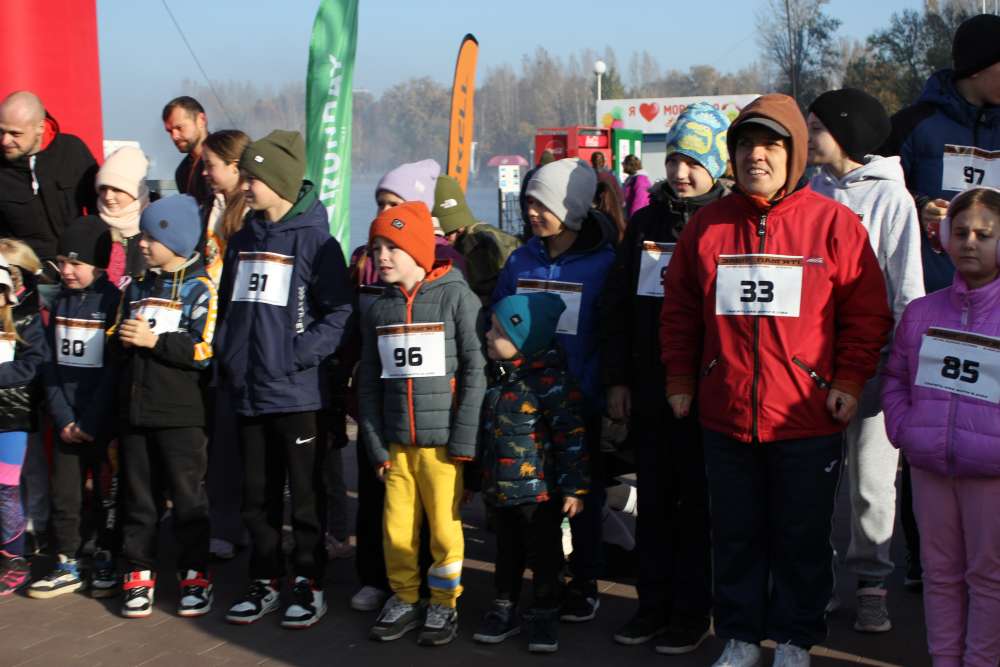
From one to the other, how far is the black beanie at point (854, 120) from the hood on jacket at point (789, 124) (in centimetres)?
47

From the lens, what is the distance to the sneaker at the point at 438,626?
4609mm

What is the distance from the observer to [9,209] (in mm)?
6105

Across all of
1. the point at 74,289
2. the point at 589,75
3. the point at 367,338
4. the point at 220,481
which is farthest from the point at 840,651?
the point at 589,75

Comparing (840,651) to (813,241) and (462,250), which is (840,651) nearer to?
(813,241)

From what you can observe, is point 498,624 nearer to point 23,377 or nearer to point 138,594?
point 138,594

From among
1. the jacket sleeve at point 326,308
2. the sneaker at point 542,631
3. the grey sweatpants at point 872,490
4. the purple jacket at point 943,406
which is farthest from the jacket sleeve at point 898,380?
the jacket sleeve at point 326,308

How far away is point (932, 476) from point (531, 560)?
1606mm

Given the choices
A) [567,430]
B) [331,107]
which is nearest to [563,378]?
[567,430]

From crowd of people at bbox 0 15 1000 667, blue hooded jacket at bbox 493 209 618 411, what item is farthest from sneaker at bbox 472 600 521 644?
blue hooded jacket at bbox 493 209 618 411

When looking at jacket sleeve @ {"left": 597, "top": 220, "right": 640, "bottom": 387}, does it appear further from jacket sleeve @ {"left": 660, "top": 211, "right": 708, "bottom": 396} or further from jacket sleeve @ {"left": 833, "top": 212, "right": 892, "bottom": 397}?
jacket sleeve @ {"left": 833, "top": 212, "right": 892, "bottom": 397}

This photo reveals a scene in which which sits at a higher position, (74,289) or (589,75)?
(589,75)

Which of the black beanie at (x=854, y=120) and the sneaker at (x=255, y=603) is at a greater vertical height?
the black beanie at (x=854, y=120)

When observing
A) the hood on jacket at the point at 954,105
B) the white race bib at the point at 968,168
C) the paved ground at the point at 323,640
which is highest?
the hood on jacket at the point at 954,105

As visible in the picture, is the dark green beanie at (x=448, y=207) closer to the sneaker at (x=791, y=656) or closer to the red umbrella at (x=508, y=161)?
the sneaker at (x=791, y=656)
